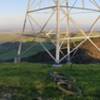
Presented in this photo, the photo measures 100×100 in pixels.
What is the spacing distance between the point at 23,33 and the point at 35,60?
10.8 metres

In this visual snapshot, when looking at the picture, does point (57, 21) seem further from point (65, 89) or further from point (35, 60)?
point (35, 60)

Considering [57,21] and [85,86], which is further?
[57,21]

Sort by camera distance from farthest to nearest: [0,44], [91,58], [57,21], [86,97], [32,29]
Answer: [0,44], [91,58], [32,29], [57,21], [86,97]

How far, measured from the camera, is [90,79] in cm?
1811

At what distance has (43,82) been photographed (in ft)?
58.0

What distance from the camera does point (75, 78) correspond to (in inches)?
717

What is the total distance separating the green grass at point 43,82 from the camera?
634 inches

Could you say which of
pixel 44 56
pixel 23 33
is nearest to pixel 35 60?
pixel 44 56

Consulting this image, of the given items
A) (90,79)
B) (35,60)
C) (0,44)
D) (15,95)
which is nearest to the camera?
(15,95)

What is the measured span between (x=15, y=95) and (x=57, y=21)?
639cm

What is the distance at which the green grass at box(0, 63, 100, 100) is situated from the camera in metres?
16.1

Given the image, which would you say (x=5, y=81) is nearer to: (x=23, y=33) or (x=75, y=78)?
(x=75, y=78)

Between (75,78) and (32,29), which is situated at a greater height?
(32,29)

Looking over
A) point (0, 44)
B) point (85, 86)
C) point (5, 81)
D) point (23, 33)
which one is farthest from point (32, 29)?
point (0, 44)
